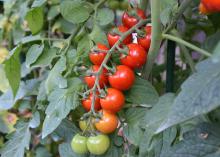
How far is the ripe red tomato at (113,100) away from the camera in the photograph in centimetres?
70

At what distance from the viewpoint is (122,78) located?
27.9 inches

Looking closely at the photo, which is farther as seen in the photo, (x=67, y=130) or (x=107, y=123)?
(x=67, y=130)

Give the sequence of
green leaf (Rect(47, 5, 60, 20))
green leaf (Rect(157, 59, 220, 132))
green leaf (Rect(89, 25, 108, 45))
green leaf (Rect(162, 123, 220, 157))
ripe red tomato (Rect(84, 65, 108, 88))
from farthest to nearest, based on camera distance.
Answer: green leaf (Rect(47, 5, 60, 20))
green leaf (Rect(89, 25, 108, 45))
ripe red tomato (Rect(84, 65, 108, 88))
green leaf (Rect(162, 123, 220, 157))
green leaf (Rect(157, 59, 220, 132))

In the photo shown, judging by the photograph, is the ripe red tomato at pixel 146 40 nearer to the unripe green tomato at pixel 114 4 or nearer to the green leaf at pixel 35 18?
the green leaf at pixel 35 18

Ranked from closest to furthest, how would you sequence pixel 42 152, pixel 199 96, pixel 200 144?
pixel 199 96
pixel 200 144
pixel 42 152

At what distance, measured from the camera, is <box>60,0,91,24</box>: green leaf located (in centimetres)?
88

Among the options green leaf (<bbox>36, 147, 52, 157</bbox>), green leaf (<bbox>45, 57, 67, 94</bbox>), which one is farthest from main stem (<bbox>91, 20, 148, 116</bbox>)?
green leaf (<bbox>36, 147, 52, 157</bbox>)

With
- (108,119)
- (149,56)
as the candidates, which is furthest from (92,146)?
(149,56)

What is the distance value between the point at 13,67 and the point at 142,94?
276mm

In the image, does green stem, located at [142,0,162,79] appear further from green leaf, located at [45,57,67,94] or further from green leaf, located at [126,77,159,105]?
green leaf, located at [45,57,67,94]

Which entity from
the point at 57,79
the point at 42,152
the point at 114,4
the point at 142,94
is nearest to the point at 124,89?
the point at 142,94

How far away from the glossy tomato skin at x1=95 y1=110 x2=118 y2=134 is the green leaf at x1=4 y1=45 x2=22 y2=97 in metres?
0.24

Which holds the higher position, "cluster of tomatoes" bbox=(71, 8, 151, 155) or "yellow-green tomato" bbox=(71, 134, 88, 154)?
"cluster of tomatoes" bbox=(71, 8, 151, 155)

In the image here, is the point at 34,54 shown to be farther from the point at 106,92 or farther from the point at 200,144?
the point at 200,144
